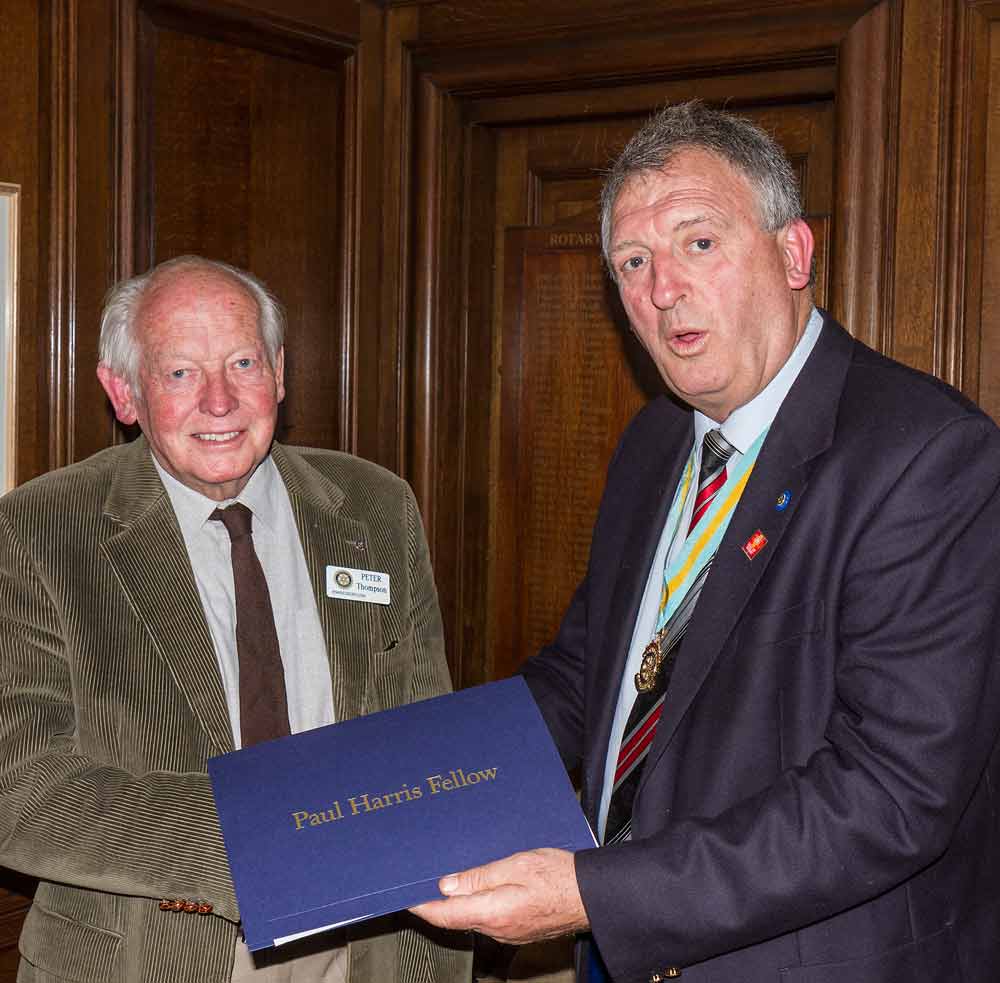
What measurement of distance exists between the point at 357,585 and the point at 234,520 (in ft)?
0.88

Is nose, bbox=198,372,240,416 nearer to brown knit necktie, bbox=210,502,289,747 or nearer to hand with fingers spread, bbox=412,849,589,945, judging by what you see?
brown knit necktie, bbox=210,502,289,747

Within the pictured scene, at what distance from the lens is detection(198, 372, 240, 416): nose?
7.49ft

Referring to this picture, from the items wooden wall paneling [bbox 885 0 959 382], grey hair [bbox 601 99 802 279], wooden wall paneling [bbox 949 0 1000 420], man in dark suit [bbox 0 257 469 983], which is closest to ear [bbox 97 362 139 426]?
man in dark suit [bbox 0 257 469 983]

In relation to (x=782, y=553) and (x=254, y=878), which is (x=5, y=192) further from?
(x=782, y=553)

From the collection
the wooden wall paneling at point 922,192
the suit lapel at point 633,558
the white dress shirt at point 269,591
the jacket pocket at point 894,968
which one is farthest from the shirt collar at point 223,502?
the wooden wall paneling at point 922,192

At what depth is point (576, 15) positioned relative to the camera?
3244 millimetres

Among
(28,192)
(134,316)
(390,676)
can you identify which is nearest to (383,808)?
(390,676)

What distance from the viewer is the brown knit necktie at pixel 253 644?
→ 222 cm

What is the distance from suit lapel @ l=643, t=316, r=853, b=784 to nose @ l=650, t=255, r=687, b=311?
24 cm

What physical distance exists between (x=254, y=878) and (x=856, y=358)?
3.95 ft

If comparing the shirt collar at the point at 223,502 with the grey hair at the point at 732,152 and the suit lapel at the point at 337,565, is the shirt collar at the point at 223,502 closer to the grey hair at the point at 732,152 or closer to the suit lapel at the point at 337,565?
the suit lapel at the point at 337,565

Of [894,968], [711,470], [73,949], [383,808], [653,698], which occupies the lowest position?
[73,949]

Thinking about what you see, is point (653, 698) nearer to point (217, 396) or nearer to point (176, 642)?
point (176, 642)

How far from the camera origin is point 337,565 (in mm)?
2453
